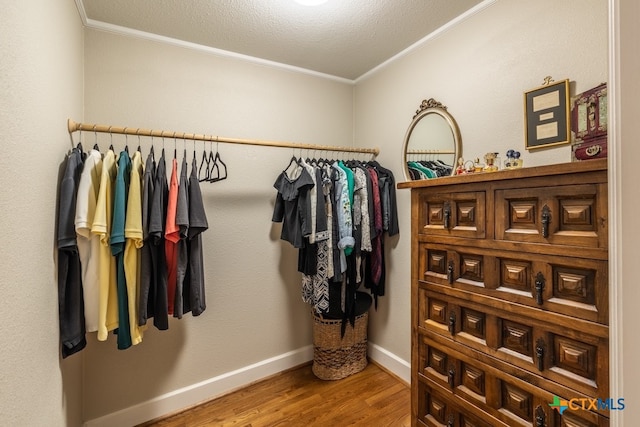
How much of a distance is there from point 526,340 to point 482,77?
1.42 m

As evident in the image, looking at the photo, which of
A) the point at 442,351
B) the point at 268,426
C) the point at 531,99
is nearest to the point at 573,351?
the point at 442,351

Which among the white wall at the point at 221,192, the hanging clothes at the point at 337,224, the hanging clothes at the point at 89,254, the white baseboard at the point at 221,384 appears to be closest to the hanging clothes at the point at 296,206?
the hanging clothes at the point at 337,224

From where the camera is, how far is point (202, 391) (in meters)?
2.03

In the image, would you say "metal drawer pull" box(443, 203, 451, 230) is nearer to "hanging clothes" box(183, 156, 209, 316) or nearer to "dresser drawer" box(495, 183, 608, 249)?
"dresser drawer" box(495, 183, 608, 249)

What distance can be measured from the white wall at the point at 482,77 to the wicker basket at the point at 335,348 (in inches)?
10.4

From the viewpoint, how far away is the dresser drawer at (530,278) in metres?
0.84

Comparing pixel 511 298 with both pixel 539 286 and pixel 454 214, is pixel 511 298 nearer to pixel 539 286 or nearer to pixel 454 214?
pixel 539 286

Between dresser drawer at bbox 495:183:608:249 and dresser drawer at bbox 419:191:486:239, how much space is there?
7cm

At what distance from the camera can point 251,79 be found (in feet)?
7.28

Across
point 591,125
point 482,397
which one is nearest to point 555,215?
point 591,125

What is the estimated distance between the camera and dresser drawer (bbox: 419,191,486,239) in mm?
1113

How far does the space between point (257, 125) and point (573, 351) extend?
2.14m

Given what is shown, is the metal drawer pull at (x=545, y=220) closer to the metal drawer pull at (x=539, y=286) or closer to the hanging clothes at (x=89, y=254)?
the metal drawer pull at (x=539, y=286)

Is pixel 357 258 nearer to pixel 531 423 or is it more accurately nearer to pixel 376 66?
pixel 531 423
